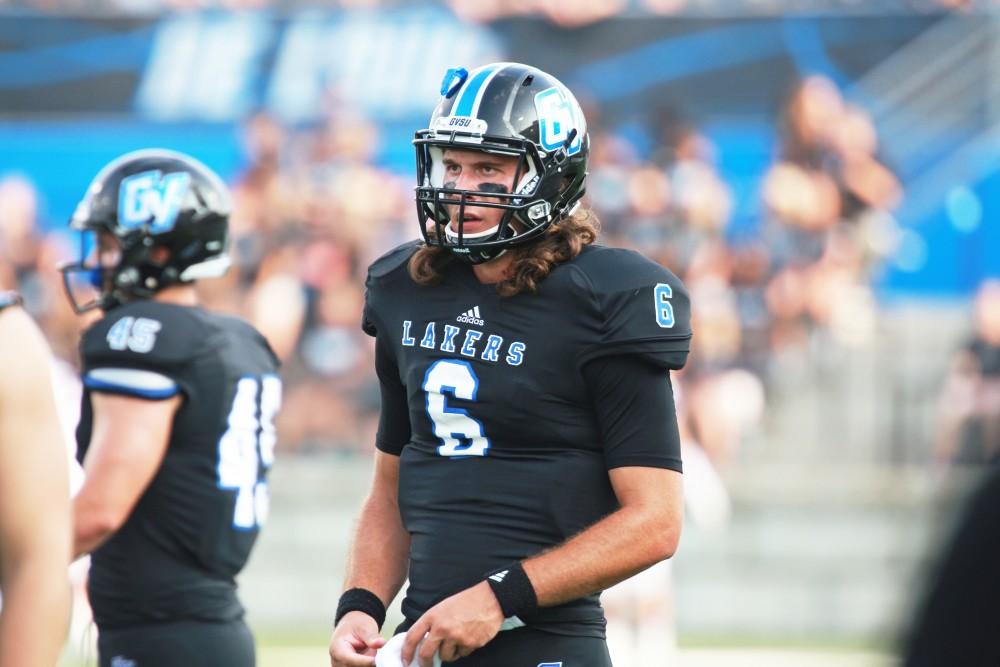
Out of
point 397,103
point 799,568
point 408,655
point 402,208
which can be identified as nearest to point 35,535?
point 408,655

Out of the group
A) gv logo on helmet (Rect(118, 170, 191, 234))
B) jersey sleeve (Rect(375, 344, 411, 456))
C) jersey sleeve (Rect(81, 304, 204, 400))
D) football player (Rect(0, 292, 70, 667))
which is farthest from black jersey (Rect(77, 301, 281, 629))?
football player (Rect(0, 292, 70, 667))

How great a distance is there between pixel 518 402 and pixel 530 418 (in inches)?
1.6

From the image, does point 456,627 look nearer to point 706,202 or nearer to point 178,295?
point 178,295

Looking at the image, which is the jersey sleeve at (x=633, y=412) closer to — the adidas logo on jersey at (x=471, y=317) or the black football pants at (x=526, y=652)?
the adidas logo on jersey at (x=471, y=317)

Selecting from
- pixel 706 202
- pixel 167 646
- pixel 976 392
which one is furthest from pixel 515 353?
pixel 706 202

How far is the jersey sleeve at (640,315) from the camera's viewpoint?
2990 mm

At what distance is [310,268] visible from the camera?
11359 millimetres

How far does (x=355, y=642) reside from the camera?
3.07 m

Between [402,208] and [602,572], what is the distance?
9.35 metres

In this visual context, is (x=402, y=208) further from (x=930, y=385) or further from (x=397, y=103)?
(x=930, y=385)

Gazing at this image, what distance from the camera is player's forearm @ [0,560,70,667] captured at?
7.07 ft

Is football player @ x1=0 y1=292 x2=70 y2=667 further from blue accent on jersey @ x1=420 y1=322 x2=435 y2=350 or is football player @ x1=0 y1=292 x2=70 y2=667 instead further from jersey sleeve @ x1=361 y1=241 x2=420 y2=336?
jersey sleeve @ x1=361 y1=241 x2=420 y2=336

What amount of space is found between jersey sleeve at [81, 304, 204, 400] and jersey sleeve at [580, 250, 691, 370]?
1246mm

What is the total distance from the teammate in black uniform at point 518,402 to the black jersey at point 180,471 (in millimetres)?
756
